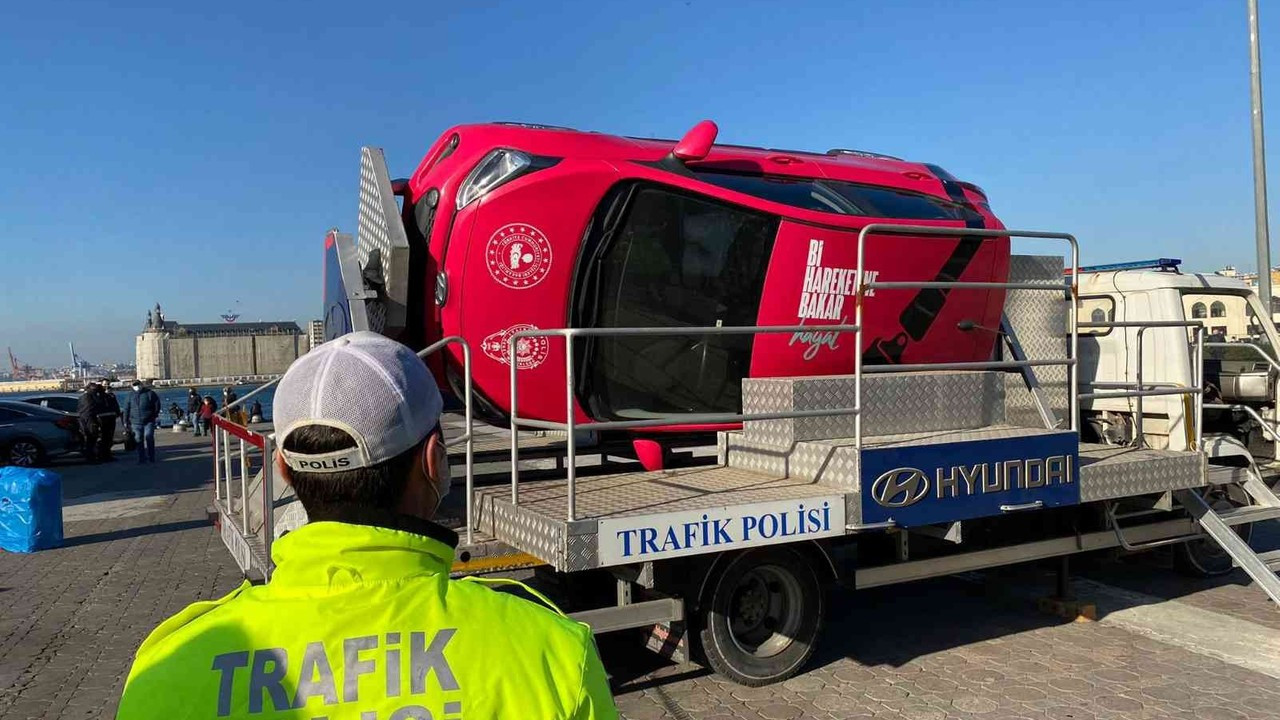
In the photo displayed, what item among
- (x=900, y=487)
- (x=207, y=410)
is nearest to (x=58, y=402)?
(x=207, y=410)

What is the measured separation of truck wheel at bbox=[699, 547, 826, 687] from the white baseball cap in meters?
4.06

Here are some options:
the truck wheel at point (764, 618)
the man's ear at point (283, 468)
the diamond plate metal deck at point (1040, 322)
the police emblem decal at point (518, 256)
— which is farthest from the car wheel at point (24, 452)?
the man's ear at point (283, 468)

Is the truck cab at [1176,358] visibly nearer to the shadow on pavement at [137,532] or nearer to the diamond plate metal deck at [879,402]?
the diamond plate metal deck at [879,402]

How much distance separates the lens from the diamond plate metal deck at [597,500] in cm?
466

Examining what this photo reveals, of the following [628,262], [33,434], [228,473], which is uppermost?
[628,262]

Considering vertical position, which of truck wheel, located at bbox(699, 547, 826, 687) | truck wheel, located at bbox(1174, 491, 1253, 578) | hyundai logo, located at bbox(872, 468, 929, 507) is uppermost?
hyundai logo, located at bbox(872, 468, 929, 507)

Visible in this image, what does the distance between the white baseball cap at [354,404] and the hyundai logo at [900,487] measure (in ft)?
13.9

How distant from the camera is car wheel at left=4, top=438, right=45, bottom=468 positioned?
19.0m

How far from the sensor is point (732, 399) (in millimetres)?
6574

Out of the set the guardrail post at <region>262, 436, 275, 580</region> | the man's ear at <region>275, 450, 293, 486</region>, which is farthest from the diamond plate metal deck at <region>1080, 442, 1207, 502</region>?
the man's ear at <region>275, 450, 293, 486</region>

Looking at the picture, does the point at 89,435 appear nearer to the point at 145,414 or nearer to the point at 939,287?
the point at 145,414

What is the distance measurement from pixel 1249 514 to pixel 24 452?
20765 millimetres

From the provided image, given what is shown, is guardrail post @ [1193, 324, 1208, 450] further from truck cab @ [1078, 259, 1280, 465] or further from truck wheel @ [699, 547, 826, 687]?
truck wheel @ [699, 547, 826, 687]

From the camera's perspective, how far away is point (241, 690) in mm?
1347
